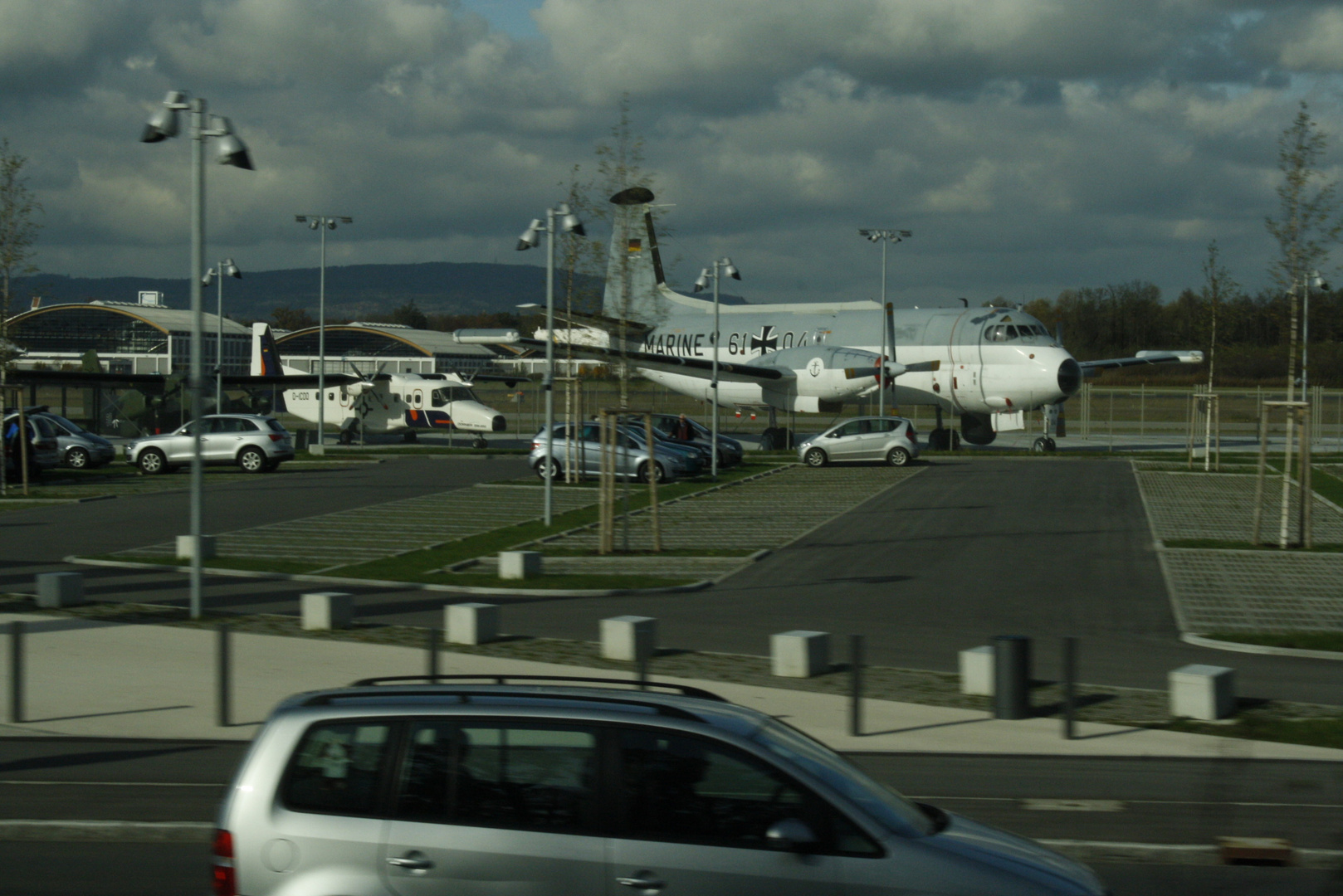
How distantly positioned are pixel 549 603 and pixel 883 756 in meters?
7.71

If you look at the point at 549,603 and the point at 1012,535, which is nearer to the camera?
the point at 549,603

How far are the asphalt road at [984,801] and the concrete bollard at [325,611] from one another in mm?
4390

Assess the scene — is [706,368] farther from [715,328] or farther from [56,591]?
[56,591]

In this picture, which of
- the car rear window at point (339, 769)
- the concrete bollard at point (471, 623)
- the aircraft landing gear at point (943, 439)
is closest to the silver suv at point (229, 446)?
the aircraft landing gear at point (943, 439)

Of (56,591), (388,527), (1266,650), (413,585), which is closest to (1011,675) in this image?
(1266,650)

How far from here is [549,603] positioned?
16.4 metres

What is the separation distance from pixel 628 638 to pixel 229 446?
93.0ft

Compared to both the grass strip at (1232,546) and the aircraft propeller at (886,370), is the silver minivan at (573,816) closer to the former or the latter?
the grass strip at (1232,546)

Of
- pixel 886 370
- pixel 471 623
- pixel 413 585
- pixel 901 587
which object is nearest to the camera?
pixel 471 623

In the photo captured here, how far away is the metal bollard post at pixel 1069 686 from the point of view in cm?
952

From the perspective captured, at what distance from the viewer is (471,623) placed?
13352 millimetres

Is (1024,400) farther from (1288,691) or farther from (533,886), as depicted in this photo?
(533,886)

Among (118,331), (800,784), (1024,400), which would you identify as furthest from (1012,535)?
(118,331)

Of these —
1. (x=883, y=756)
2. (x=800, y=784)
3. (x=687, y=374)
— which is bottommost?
(x=883, y=756)
